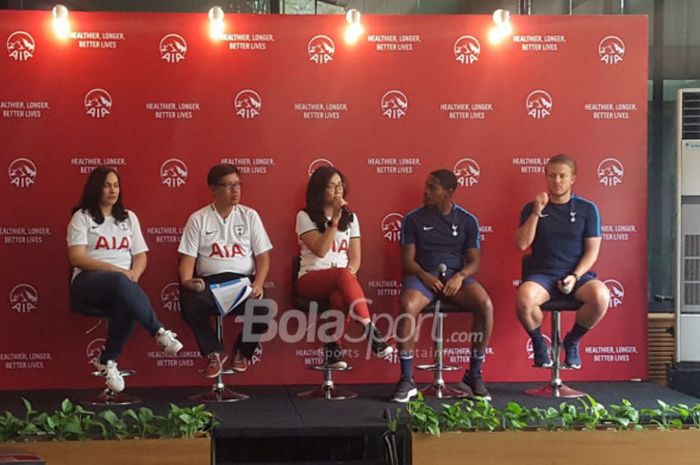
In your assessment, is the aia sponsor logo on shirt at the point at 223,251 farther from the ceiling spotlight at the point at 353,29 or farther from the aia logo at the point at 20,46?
the aia logo at the point at 20,46

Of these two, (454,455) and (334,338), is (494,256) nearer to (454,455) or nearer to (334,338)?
(334,338)

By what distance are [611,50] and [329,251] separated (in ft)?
7.23

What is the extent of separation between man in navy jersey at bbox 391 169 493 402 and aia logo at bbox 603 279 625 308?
1010 millimetres

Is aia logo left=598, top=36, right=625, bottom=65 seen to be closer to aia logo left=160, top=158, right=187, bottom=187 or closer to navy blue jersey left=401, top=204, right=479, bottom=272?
navy blue jersey left=401, top=204, right=479, bottom=272

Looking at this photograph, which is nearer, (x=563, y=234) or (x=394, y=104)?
(x=563, y=234)

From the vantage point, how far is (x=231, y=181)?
228 inches

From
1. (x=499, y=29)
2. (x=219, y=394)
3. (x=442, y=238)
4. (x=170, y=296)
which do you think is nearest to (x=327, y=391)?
(x=219, y=394)

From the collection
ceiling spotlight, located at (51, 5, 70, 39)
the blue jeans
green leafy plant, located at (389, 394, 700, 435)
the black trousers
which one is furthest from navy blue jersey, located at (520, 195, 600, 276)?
ceiling spotlight, located at (51, 5, 70, 39)

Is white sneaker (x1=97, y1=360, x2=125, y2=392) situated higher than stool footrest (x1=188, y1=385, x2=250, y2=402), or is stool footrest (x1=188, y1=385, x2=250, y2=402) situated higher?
white sneaker (x1=97, y1=360, x2=125, y2=392)

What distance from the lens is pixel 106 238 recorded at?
18.7 feet

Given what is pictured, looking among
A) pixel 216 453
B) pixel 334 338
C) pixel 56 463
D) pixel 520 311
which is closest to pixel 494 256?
pixel 520 311

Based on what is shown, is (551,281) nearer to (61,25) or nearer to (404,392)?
(404,392)

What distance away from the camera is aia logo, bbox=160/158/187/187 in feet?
20.6

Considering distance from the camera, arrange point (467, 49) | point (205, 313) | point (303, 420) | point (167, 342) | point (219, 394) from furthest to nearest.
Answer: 1. point (467, 49)
2. point (219, 394)
3. point (205, 313)
4. point (167, 342)
5. point (303, 420)
